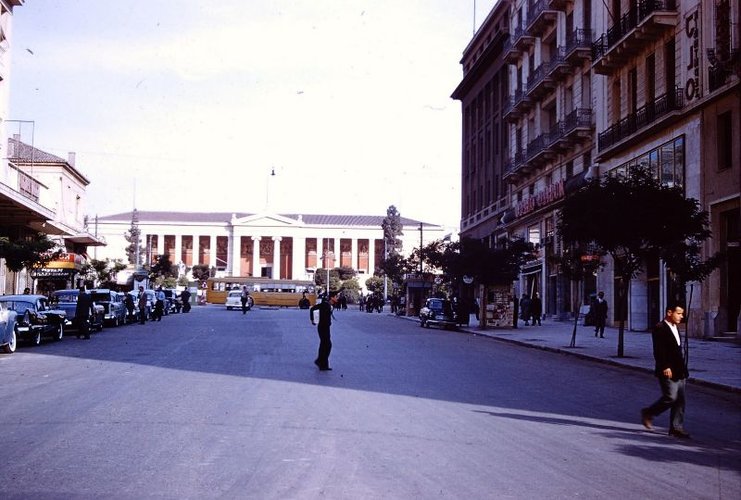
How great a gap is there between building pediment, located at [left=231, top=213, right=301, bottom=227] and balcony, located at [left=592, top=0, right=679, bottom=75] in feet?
343

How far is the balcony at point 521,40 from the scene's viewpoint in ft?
170

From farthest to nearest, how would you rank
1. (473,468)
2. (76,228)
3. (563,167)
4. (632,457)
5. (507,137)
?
(76,228) → (507,137) → (563,167) → (632,457) → (473,468)

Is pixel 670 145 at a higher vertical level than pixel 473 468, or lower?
higher

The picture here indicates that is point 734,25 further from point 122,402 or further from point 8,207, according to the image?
point 8,207

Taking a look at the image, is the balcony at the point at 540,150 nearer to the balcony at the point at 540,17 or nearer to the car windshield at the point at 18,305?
the balcony at the point at 540,17

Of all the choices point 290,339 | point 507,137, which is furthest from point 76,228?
point 290,339

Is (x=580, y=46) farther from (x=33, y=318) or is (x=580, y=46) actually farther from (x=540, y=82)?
(x=33, y=318)

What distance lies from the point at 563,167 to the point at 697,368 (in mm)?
28129

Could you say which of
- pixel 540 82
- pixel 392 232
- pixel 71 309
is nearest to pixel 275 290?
pixel 392 232

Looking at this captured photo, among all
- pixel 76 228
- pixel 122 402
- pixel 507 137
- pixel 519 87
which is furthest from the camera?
pixel 76 228

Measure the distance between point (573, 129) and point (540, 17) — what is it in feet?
28.4

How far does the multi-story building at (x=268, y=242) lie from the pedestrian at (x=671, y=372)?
416ft

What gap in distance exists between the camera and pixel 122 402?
1252cm

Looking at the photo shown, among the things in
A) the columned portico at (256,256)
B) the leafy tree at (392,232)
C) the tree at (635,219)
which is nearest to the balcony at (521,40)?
the tree at (635,219)
